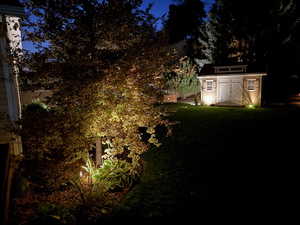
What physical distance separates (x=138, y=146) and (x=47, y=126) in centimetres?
188

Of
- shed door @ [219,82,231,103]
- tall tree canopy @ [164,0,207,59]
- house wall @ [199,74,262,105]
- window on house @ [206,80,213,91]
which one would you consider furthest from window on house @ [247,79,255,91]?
tall tree canopy @ [164,0,207,59]

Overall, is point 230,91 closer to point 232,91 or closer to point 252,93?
point 232,91

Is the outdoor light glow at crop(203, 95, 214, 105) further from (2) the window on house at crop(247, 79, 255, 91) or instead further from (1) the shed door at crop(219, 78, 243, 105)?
(2) the window on house at crop(247, 79, 255, 91)

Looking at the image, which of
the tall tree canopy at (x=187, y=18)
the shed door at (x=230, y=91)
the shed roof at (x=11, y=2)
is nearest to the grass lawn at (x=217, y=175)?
the shed roof at (x=11, y=2)

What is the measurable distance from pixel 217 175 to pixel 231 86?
13863 mm

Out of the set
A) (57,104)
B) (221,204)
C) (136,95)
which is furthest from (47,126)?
(221,204)

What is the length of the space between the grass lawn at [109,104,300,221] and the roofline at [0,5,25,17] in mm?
3919

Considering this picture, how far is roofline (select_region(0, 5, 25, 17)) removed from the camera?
4.32 meters

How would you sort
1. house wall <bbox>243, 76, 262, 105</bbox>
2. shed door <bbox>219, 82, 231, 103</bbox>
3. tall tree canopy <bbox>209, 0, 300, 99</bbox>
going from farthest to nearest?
tall tree canopy <bbox>209, 0, 300, 99</bbox>
shed door <bbox>219, 82, 231, 103</bbox>
house wall <bbox>243, 76, 262, 105</bbox>

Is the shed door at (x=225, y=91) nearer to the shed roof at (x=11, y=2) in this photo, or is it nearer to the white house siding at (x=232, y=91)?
the white house siding at (x=232, y=91)

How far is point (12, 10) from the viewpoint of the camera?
432 centimetres

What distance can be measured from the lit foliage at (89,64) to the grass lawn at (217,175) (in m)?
1.41

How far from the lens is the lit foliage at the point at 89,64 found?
3.93 metres

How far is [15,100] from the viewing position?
521cm
